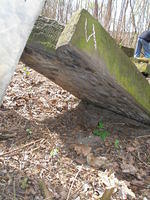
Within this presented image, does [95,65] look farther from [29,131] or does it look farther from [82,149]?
[29,131]

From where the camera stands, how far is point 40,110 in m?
3.02

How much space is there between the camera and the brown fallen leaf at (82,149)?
2.25 meters

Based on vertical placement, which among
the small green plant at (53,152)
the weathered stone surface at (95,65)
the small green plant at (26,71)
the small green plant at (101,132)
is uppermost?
the weathered stone surface at (95,65)

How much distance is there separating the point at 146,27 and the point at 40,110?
5382 millimetres

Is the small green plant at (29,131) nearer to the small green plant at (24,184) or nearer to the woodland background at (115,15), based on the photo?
the small green plant at (24,184)

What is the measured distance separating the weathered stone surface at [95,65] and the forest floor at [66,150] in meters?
0.34

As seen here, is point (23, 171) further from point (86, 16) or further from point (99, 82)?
point (86, 16)

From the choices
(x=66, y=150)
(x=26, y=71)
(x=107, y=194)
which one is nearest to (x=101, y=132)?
(x=66, y=150)

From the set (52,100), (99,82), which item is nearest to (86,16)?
(99,82)

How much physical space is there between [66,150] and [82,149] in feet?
0.51

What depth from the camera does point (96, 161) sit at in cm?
218

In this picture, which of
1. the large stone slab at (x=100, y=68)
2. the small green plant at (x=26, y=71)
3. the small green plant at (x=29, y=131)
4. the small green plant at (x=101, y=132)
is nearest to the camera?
the large stone slab at (x=100, y=68)

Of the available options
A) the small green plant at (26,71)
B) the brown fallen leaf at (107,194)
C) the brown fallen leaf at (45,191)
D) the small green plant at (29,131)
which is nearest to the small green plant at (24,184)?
the brown fallen leaf at (45,191)

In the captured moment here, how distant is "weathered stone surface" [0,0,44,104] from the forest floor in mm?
897
